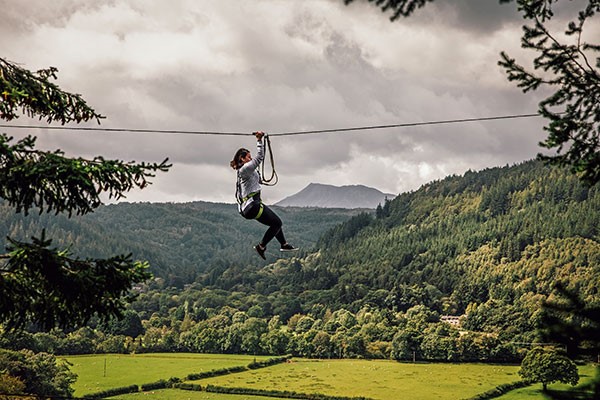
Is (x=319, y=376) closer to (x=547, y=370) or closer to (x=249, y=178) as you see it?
(x=547, y=370)

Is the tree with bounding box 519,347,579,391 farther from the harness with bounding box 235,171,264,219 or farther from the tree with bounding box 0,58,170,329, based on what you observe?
the tree with bounding box 0,58,170,329

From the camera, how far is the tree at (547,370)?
7006cm

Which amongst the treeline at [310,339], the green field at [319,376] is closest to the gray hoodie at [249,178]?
the green field at [319,376]

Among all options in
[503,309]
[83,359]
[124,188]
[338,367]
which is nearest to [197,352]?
[83,359]

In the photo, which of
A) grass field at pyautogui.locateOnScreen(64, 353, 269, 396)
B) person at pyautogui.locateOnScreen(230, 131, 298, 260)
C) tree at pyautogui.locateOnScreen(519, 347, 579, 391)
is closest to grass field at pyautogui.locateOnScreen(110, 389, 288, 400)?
grass field at pyautogui.locateOnScreen(64, 353, 269, 396)

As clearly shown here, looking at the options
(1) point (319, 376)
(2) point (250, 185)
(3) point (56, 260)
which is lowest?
(1) point (319, 376)

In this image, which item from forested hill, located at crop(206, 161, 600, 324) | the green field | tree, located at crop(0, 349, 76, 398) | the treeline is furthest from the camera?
forested hill, located at crop(206, 161, 600, 324)

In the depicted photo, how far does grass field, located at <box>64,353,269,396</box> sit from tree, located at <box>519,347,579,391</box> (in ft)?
138

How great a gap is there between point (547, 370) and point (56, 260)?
7445cm

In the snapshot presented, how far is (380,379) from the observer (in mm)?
84312

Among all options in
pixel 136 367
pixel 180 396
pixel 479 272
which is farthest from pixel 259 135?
pixel 479 272

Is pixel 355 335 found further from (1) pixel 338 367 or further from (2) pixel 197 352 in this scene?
(2) pixel 197 352

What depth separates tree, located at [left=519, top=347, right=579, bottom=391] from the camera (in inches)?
2758

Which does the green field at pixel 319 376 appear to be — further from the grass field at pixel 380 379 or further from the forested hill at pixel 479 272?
the forested hill at pixel 479 272
